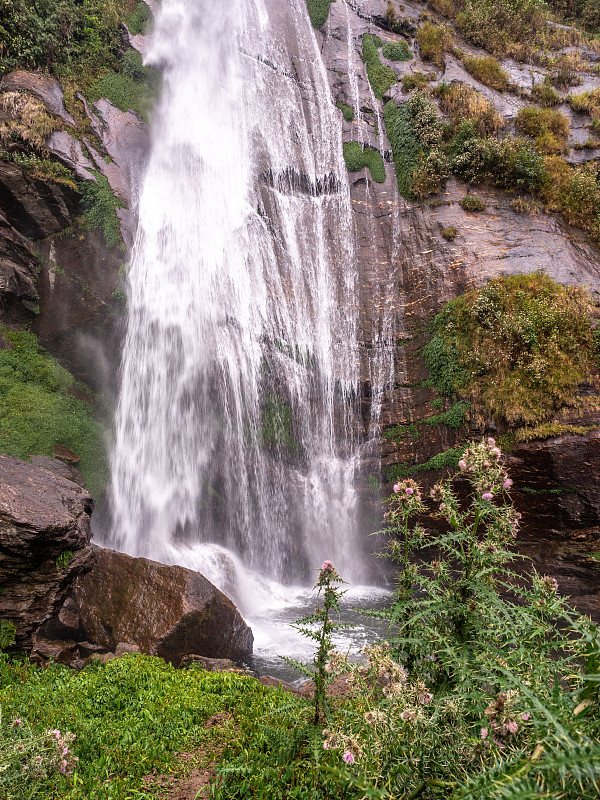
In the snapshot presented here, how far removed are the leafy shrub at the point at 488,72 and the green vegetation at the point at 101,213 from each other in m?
17.5

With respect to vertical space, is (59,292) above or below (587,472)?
above

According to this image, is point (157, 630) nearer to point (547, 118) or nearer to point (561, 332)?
point (561, 332)

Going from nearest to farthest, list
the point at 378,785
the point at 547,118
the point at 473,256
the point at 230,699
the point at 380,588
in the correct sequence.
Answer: the point at 378,785 → the point at 230,699 → the point at 380,588 → the point at 473,256 → the point at 547,118

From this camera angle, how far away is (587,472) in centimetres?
1083

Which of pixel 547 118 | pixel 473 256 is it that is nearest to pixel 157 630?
pixel 473 256

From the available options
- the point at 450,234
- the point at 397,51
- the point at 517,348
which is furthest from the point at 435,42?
the point at 517,348

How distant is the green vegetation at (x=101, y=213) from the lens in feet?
48.1

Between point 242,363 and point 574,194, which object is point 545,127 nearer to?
point 574,194

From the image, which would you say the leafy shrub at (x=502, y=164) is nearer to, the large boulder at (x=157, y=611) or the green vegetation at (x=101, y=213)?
the green vegetation at (x=101, y=213)

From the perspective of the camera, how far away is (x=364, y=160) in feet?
64.3

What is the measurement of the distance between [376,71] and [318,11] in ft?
16.6

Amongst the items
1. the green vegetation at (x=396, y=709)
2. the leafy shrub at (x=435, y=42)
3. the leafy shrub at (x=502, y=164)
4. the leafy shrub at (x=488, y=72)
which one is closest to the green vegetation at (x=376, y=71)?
the leafy shrub at (x=435, y=42)

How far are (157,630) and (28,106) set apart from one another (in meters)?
16.6

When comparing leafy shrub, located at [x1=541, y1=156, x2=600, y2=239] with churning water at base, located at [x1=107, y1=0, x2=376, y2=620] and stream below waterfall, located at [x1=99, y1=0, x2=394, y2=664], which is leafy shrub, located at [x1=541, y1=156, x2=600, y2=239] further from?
churning water at base, located at [x1=107, y1=0, x2=376, y2=620]
